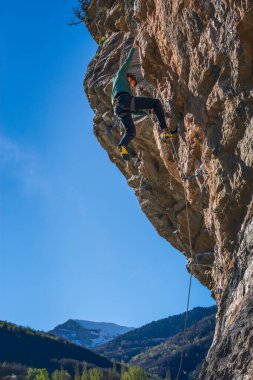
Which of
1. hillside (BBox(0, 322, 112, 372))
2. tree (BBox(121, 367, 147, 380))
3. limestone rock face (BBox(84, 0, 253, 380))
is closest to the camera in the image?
limestone rock face (BBox(84, 0, 253, 380))

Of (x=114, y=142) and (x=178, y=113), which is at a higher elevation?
(x=114, y=142)

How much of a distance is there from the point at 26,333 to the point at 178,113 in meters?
104

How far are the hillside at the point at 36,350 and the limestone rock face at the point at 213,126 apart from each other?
88377mm

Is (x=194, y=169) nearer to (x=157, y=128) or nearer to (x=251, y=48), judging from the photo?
(x=157, y=128)

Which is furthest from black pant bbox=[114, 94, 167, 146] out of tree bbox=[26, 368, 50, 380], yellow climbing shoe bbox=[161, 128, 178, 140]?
tree bbox=[26, 368, 50, 380]

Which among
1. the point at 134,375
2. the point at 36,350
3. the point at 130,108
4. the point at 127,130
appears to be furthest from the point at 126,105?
the point at 36,350

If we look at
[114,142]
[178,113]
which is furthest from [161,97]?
[114,142]

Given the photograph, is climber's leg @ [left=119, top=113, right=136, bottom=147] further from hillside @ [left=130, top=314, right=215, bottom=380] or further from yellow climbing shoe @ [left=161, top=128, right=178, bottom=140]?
hillside @ [left=130, top=314, right=215, bottom=380]

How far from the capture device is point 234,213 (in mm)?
8758

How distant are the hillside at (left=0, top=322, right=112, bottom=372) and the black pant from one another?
89.6 metres

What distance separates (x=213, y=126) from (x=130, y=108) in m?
1.77

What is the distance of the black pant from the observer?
32.0ft

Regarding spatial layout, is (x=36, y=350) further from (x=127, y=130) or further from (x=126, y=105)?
(x=126, y=105)

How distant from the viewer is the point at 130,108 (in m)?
9.75
